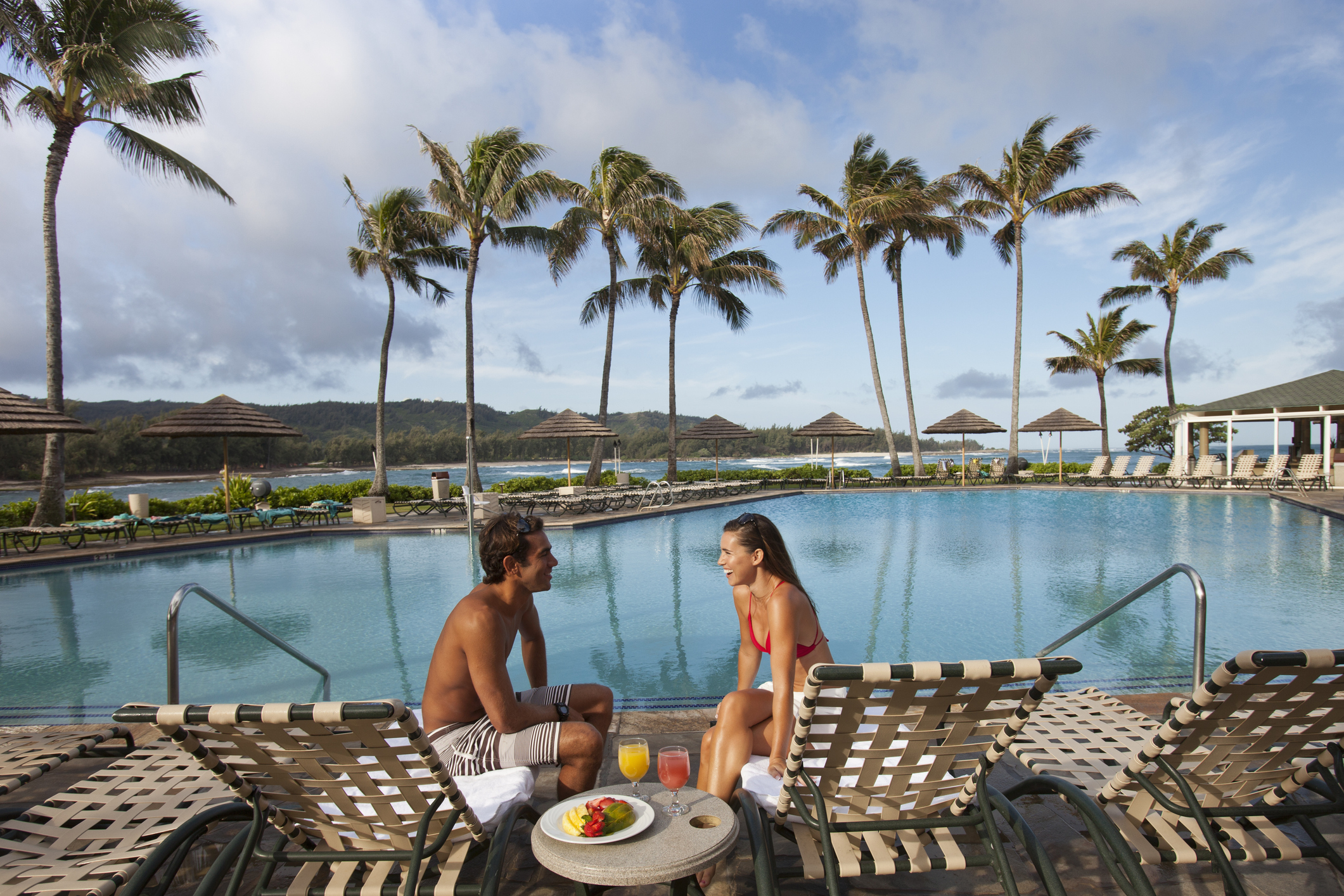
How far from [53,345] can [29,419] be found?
269cm

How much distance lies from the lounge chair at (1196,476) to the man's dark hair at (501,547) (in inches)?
856

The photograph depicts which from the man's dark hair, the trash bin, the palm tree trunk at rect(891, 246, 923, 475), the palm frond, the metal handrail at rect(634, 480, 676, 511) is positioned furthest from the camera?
the palm tree trunk at rect(891, 246, 923, 475)

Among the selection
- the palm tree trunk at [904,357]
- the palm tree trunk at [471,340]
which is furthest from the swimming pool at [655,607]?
the palm tree trunk at [904,357]

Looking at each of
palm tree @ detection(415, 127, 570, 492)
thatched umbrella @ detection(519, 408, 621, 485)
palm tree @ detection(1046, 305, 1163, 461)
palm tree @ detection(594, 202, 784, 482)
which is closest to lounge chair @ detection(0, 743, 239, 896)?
thatched umbrella @ detection(519, 408, 621, 485)

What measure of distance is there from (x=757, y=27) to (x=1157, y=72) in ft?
24.7

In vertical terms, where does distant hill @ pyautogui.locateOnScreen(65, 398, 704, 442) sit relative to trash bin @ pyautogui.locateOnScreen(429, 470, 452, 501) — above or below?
above

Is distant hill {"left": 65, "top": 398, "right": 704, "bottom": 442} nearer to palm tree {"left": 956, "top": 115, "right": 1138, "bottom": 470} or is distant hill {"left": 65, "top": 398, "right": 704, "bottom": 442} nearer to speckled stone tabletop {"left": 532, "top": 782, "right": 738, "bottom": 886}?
palm tree {"left": 956, "top": 115, "right": 1138, "bottom": 470}

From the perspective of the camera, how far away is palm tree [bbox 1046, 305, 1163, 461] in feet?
91.4

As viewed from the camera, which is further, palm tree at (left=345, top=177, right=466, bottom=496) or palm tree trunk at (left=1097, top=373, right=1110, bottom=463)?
palm tree trunk at (left=1097, top=373, right=1110, bottom=463)

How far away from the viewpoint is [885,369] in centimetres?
2395

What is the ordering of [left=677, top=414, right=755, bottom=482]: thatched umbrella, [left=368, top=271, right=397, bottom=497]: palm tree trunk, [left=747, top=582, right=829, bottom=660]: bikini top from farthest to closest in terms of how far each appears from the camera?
[left=677, top=414, right=755, bottom=482]: thatched umbrella → [left=368, top=271, right=397, bottom=497]: palm tree trunk → [left=747, top=582, right=829, bottom=660]: bikini top

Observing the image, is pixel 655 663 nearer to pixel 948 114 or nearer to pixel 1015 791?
pixel 1015 791

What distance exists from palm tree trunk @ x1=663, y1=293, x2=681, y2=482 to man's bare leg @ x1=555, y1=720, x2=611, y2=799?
19321 mm

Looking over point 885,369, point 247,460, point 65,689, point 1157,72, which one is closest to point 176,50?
point 65,689
